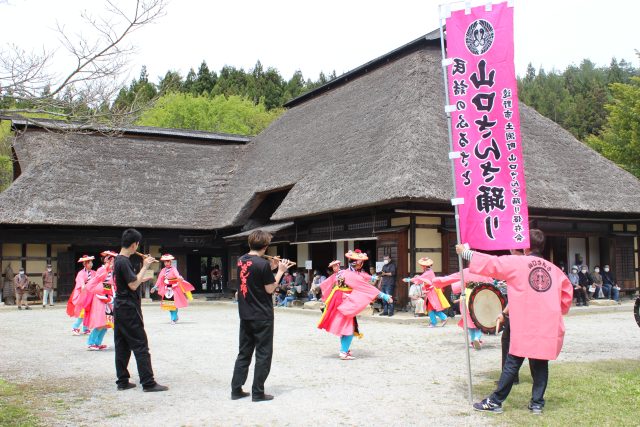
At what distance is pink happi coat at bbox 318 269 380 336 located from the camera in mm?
7957

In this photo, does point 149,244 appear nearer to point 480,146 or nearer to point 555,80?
point 480,146

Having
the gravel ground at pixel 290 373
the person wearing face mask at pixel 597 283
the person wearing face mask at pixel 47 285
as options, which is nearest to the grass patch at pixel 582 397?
the gravel ground at pixel 290 373

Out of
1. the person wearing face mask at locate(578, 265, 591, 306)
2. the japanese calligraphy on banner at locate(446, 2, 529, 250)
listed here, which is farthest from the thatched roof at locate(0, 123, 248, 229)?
the japanese calligraphy on banner at locate(446, 2, 529, 250)

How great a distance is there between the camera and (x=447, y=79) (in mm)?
5777

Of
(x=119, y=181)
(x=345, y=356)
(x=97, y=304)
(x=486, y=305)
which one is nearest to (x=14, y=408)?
(x=97, y=304)

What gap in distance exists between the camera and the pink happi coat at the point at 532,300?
487cm

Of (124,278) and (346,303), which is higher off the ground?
(124,278)

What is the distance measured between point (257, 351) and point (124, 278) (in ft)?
5.31

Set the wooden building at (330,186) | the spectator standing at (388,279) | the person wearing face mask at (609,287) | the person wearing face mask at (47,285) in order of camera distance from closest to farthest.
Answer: the spectator standing at (388,279)
the wooden building at (330,186)
the person wearing face mask at (609,287)
the person wearing face mask at (47,285)

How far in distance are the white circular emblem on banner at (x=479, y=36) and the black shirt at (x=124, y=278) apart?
395 centimetres

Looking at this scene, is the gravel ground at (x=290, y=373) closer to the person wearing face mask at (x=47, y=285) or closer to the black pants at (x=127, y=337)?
the black pants at (x=127, y=337)

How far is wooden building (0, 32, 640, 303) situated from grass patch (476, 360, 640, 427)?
707 cm

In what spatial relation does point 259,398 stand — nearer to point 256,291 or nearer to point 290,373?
point 256,291

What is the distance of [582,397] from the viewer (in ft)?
17.5
